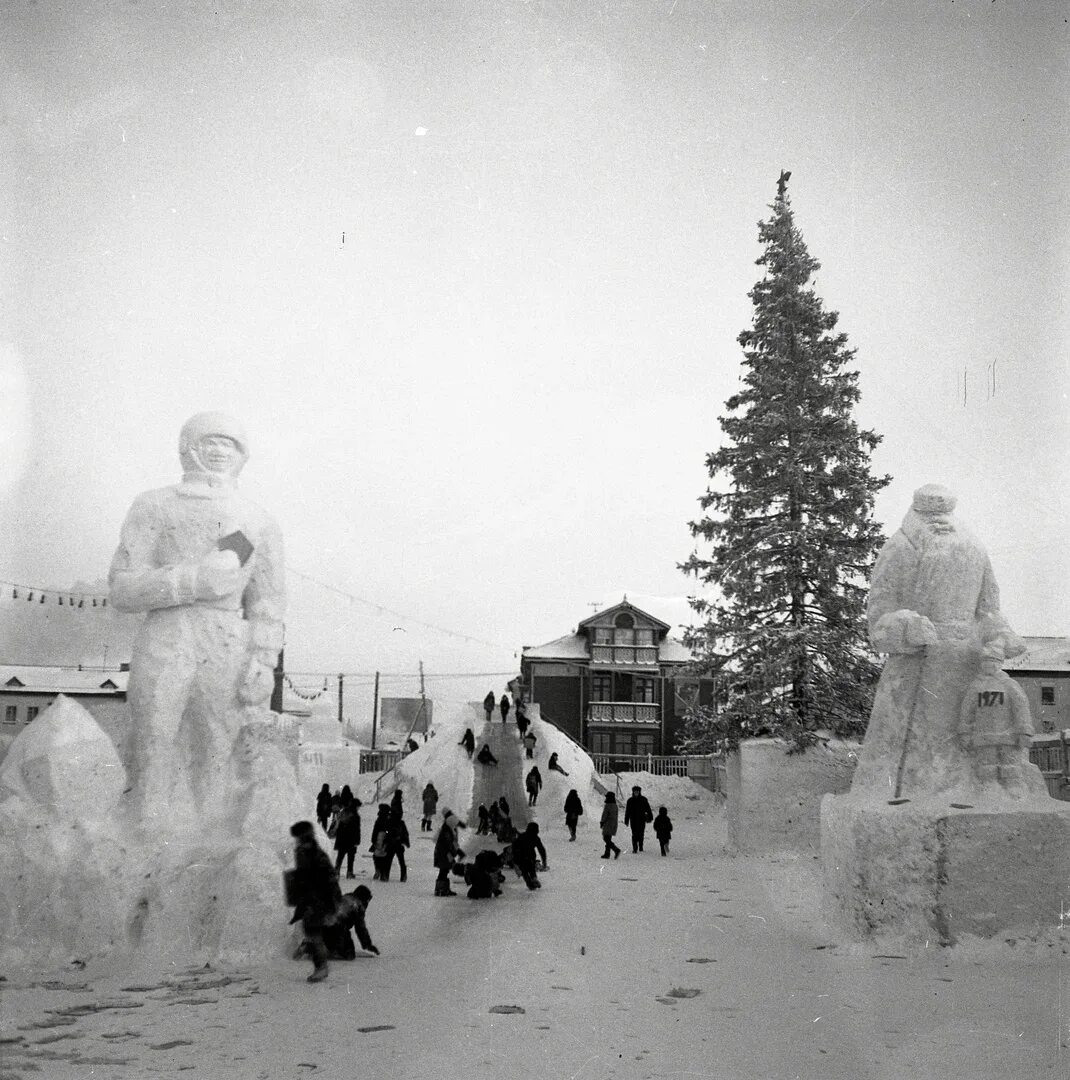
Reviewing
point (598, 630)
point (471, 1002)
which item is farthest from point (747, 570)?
point (598, 630)

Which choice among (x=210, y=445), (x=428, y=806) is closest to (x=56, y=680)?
(x=428, y=806)

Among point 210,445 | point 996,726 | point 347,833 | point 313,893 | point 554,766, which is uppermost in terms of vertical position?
point 210,445

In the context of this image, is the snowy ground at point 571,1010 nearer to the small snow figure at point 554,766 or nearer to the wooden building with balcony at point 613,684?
the small snow figure at point 554,766

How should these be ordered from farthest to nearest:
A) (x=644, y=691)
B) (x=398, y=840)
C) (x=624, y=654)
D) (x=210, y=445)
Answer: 1. (x=624, y=654)
2. (x=644, y=691)
3. (x=398, y=840)
4. (x=210, y=445)

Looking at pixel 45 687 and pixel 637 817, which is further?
pixel 45 687

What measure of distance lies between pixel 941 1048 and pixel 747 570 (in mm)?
12519

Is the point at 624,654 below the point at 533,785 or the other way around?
the other way around

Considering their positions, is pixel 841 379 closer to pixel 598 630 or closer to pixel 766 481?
pixel 766 481

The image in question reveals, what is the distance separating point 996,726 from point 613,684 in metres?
30.1

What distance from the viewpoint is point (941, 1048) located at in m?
5.31

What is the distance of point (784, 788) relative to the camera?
15.8 m

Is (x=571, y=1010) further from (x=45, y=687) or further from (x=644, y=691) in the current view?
(x=45, y=687)

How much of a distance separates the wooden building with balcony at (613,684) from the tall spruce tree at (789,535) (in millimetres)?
19369

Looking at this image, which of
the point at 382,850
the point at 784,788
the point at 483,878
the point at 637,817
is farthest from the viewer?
the point at 637,817
